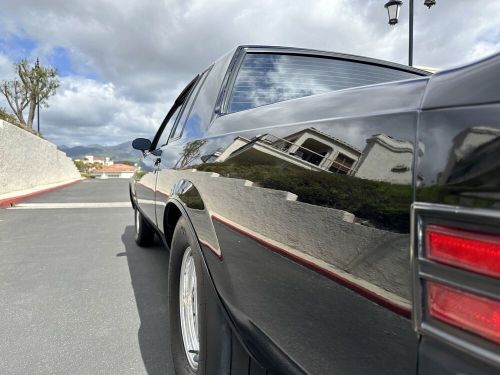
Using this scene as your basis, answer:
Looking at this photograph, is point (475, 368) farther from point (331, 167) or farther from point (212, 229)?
point (212, 229)

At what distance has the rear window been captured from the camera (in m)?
2.04

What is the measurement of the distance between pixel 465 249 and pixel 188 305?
178cm

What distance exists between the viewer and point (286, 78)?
7.16ft

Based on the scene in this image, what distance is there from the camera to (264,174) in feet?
4.48

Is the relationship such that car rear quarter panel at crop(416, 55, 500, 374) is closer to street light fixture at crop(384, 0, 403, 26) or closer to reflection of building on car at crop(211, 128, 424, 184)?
reflection of building on car at crop(211, 128, 424, 184)

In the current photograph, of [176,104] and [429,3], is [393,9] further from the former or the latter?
[176,104]

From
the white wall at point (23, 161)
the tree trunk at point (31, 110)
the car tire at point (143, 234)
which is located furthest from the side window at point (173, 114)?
the tree trunk at point (31, 110)

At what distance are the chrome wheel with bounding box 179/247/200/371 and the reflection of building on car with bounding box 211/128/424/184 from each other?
2.93 feet

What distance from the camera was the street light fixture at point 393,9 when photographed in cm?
859

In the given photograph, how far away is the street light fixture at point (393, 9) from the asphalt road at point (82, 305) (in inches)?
280

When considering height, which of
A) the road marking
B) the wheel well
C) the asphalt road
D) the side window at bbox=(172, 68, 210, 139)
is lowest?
the road marking

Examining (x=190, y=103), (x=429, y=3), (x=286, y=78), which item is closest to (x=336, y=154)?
(x=286, y=78)

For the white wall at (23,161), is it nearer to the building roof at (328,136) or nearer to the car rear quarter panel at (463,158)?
the building roof at (328,136)

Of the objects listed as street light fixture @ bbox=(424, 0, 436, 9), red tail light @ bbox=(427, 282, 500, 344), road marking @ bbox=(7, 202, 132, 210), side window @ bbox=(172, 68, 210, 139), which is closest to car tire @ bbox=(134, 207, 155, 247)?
side window @ bbox=(172, 68, 210, 139)
